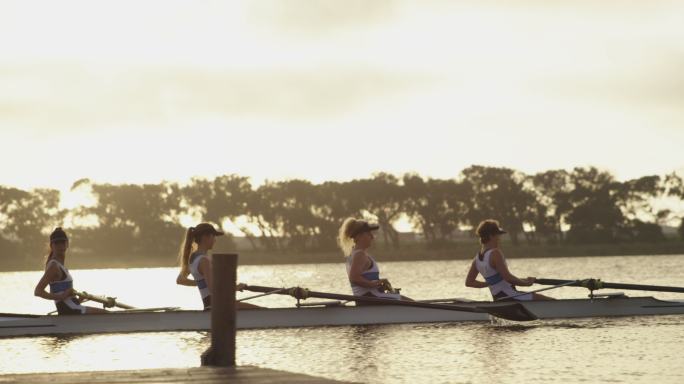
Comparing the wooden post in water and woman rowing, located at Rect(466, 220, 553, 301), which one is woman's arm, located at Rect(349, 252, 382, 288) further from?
the wooden post in water

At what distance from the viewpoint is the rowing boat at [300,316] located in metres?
21.5

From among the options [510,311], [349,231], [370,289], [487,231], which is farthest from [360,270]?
[510,311]

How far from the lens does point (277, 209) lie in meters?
117

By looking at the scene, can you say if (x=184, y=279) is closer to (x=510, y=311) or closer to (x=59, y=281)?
(x=59, y=281)

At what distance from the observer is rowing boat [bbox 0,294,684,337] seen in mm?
21453

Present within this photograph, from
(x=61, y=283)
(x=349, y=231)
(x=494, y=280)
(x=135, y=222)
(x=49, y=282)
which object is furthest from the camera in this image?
(x=135, y=222)

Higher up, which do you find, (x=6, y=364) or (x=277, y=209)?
(x=277, y=209)

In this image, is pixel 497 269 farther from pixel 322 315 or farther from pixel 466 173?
pixel 466 173

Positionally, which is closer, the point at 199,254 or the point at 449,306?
the point at 199,254

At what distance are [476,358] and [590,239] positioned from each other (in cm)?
10721

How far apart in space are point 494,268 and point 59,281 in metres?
8.69

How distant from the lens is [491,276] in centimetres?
2272

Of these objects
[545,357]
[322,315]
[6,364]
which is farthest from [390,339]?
[6,364]

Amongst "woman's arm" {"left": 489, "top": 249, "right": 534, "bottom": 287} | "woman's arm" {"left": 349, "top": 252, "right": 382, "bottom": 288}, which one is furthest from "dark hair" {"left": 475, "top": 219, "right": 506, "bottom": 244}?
"woman's arm" {"left": 349, "top": 252, "right": 382, "bottom": 288}
